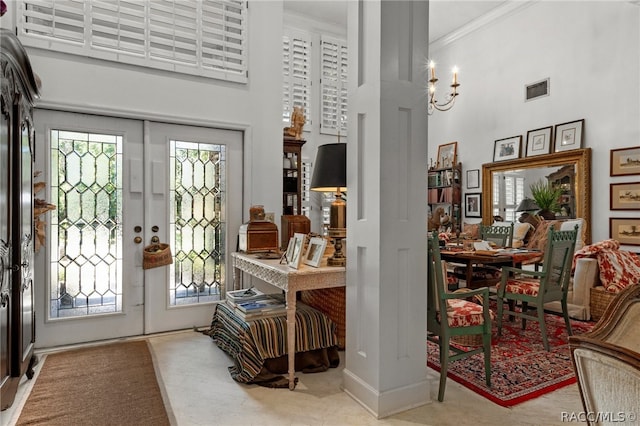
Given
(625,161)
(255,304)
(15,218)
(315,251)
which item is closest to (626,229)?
(625,161)

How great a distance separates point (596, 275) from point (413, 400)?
2.90 metres

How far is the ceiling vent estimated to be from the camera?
5633mm

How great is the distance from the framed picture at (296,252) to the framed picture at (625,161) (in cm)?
442

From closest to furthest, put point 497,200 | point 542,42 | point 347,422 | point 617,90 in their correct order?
point 347,422 → point 617,90 → point 542,42 → point 497,200

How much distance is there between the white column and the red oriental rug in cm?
49

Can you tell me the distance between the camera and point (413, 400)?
227 cm

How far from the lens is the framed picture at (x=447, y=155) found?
278 inches

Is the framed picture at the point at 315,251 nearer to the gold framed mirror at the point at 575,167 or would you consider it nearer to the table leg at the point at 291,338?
the table leg at the point at 291,338

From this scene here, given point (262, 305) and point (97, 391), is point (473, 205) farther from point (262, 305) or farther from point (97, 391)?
point (97, 391)

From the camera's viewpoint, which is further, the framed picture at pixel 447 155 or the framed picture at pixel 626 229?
the framed picture at pixel 447 155

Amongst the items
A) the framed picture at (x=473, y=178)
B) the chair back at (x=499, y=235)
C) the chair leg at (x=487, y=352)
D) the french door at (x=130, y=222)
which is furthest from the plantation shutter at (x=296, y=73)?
the chair leg at (x=487, y=352)

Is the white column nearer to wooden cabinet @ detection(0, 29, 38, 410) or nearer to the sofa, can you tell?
wooden cabinet @ detection(0, 29, 38, 410)

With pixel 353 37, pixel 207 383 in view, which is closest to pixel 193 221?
pixel 207 383

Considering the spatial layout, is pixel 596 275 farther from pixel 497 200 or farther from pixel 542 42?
pixel 542 42
